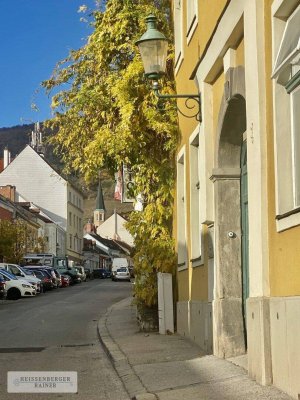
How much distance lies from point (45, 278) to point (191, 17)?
116ft

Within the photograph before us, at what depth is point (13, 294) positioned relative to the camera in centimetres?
3616

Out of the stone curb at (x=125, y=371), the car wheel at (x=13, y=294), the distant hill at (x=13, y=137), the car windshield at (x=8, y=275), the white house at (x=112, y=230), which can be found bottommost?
the stone curb at (x=125, y=371)

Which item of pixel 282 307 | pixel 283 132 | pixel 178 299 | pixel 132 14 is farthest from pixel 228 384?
pixel 132 14

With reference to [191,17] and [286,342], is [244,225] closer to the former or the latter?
[286,342]

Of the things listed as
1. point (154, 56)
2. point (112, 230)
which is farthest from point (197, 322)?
point (112, 230)

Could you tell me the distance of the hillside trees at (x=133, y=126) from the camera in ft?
50.5

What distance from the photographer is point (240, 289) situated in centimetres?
1037

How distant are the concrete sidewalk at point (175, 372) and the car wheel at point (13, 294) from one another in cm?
2266

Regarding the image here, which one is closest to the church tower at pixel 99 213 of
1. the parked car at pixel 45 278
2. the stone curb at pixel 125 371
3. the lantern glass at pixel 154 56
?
the parked car at pixel 45 278

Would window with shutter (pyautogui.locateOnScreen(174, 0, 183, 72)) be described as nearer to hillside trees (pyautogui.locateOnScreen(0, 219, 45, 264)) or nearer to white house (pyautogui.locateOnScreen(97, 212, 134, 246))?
hillside trees (pyautogui.locateOnScreen(0, 219, 45, 264))

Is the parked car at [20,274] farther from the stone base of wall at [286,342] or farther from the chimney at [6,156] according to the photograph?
the chimney at [6,156]

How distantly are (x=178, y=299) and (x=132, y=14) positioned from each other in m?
6.28

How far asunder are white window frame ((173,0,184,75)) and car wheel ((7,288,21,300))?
74.9 feet

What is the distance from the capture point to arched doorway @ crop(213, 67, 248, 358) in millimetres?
10109
